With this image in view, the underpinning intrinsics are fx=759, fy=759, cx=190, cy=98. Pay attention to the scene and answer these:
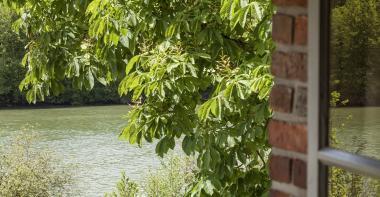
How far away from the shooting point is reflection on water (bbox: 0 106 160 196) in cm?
1525

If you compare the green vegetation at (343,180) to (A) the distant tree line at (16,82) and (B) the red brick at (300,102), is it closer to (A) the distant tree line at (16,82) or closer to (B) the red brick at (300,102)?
(B) the red brick at (300,102)

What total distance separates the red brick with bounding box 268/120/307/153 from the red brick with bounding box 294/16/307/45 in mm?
140

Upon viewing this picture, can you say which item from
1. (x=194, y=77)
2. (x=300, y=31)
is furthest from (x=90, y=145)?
(x=300, y=31)

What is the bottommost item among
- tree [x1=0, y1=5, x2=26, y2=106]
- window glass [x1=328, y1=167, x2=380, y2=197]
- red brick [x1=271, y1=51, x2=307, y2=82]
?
window glass [x1=328, y1=167, x2=380, y2=197]

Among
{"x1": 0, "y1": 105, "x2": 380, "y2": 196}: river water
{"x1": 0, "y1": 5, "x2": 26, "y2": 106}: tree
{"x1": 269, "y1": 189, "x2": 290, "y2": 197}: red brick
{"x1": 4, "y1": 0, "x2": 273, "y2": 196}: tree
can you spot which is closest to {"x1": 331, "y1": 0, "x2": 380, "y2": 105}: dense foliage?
{"x1": 269, "y1": 189, "x2": 290, "y2": 197}: red brick

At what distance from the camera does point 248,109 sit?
4.31m

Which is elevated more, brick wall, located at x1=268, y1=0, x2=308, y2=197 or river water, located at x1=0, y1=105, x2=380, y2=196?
brick wall, located at x1=268, y1=0, x2=308, y2=197

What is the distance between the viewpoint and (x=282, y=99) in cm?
133

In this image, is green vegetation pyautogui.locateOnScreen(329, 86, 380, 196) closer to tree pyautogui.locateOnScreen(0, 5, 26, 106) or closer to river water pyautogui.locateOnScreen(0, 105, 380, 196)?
river water pyautogui.locateOnScreen(0, 105, 380, 196)

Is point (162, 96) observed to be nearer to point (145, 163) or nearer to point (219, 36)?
point (219, 36)

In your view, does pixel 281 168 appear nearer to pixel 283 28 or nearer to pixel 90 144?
pixel 283 28

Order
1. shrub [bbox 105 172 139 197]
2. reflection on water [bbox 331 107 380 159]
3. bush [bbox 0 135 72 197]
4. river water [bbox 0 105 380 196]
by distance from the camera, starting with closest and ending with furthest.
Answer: reflection on water [bbox 331 107 380 159], shrub [bbox 105 172 139 197], bush [bbox 0 135 72 197], river water [bbox 0 105 380 196]

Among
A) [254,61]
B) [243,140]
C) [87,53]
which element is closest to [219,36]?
[254,61]

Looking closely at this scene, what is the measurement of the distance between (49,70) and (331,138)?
14.6 ft
